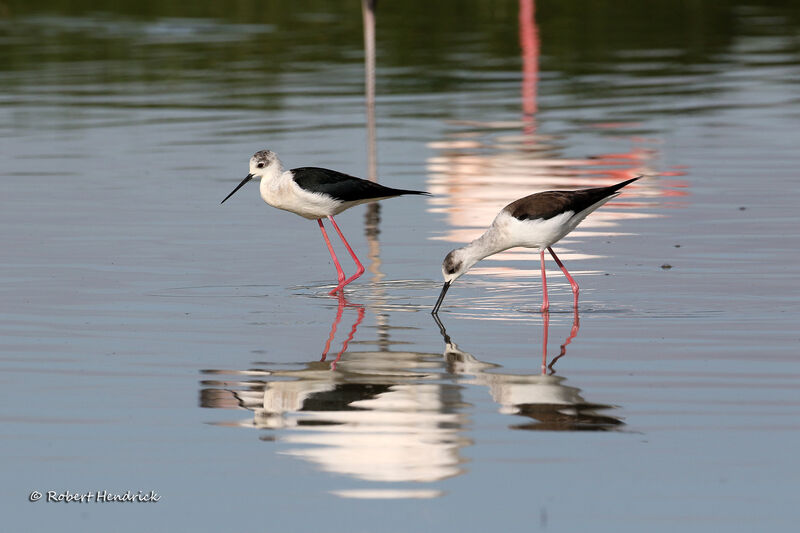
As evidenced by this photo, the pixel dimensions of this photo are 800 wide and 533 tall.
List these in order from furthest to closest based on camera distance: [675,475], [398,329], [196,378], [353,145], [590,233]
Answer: [353,145], [590,233], [398,329], [196,378], [675,475]

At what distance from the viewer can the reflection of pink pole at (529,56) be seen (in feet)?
76.3

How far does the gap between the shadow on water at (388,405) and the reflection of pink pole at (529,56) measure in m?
12.0

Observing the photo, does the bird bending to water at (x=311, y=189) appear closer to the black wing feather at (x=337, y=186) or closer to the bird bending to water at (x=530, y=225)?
the black wing feather at (x=337, y=186)

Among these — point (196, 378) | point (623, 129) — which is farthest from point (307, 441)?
point (623, 129)

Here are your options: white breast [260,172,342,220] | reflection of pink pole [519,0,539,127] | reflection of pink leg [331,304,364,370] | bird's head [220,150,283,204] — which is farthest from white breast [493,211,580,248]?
reflection of pink pole [519,0,539,127]

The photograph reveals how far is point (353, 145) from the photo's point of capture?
746 inches

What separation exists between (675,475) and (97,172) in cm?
1160

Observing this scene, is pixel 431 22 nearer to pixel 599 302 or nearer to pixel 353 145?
pixel 353 145

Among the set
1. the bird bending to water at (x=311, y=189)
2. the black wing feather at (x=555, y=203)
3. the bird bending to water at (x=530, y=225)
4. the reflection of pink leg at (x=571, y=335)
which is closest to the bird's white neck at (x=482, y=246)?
the bird bending to water at (x=530, y=225)

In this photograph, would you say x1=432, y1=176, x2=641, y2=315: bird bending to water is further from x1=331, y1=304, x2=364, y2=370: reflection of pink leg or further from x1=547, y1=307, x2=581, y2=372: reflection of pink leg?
x1=331, y1=304, x2=364, y2=370: reflection of pink leg

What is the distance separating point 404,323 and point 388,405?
2.23 metres

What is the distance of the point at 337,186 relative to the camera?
38.8ft

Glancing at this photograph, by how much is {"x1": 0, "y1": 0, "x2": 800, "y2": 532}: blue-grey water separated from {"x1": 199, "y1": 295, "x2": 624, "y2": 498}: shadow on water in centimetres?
2

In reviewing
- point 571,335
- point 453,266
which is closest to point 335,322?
point 453,266
